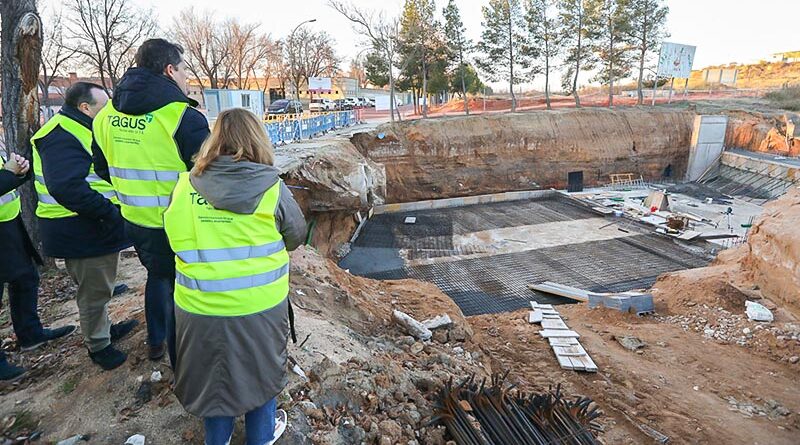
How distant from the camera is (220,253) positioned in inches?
70.7

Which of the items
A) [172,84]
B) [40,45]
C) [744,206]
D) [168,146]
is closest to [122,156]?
[168,146]

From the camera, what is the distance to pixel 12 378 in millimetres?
2889

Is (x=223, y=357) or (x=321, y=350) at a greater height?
(x=223, y=357)

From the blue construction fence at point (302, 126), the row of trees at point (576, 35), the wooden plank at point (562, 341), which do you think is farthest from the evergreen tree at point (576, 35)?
the wooden plank at point (562, 341)

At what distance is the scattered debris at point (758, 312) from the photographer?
672cm

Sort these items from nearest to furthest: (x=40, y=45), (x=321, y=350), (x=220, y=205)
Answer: (x=220, y=205)
(x=321, y=350)
(x=40, y=45)

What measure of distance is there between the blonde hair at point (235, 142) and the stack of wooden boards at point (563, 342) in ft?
15.2

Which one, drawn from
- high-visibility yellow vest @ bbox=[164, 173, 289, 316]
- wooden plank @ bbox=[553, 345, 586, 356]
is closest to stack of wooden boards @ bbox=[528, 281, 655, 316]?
wooden plank @ bbox=[553, 345, 586, 356]

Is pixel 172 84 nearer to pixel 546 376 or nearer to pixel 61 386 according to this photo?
pixel 61 386

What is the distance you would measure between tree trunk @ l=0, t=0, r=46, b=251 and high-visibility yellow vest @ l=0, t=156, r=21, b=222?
2073mm

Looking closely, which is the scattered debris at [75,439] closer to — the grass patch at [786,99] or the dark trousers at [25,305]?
the dark trousers at [25,305]

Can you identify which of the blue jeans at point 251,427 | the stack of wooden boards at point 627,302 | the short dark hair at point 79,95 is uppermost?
the short dark hair at point 79,95

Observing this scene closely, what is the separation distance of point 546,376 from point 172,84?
457 cm

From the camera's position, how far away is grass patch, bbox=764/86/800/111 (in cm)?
2736
